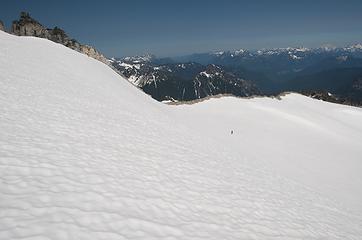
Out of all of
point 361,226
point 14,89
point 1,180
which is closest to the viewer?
point 1,180

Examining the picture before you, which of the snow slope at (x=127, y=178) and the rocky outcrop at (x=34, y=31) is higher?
the rocky outcrop at (x=34, y=31)

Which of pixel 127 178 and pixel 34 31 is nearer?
pixel 127 178

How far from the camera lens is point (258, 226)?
10508 mm

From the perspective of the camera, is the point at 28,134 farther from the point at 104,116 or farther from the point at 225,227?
the point at 225,227

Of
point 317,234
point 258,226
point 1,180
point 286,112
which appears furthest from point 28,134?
point 286,112

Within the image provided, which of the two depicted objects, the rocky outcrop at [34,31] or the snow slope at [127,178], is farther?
the rocky outcrop at [34,31]

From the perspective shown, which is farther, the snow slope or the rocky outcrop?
the rocky outcrop

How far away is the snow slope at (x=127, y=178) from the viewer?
7672 mm

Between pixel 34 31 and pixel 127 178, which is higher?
pixel 34 31

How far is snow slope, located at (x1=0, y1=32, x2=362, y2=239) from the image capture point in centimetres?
767

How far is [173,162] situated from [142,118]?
800 cm

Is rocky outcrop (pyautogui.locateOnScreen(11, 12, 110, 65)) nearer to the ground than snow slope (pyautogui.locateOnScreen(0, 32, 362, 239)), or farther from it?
farther from it

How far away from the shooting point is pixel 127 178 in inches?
420

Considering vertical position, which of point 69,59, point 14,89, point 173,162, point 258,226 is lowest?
point 258,226
